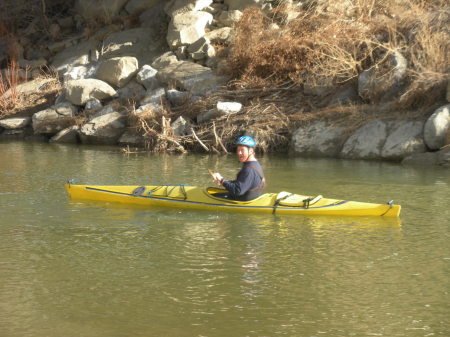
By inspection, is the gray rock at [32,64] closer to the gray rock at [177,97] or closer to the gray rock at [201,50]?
the gray rock at [201,50]

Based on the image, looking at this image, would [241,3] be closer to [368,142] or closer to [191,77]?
[191,77]

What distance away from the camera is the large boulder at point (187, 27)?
19.3 m

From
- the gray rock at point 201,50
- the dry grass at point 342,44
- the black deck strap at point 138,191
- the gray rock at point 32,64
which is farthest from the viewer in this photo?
the gray rock at point 32,64

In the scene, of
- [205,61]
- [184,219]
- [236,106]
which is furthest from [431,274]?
[205,61]

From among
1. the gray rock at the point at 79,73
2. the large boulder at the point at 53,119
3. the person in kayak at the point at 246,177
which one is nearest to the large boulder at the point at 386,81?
the person in kayak at the point at 246,177

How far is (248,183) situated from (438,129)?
5761 mm

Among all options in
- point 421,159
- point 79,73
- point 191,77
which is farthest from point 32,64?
point 421,159

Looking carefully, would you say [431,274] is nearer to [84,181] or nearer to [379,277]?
[379,277]

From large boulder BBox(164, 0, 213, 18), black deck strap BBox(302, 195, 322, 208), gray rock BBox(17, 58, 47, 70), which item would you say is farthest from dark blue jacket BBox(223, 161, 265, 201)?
gray rock BBox(17, 58, 47, 70)

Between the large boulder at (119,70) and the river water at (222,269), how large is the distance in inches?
351

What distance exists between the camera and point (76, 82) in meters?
19.1

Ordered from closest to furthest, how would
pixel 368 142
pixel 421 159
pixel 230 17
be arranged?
pixel 421 159, pixel 368 142, pixel 230 17

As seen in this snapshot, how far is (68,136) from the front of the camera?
18375mm

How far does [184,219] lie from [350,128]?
22.2 feet
